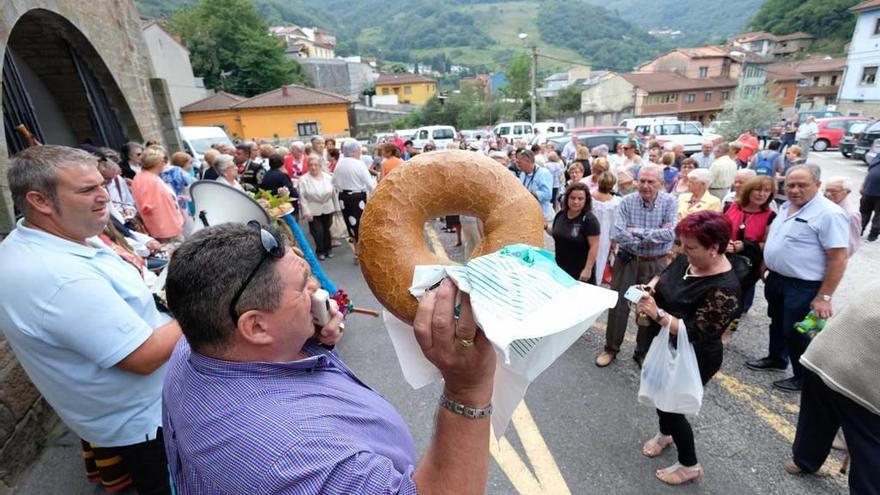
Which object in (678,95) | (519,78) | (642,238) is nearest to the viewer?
(642,238)

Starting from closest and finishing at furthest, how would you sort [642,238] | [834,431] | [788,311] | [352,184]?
[834,431] → [788,311] → [642,238] → [352,184]

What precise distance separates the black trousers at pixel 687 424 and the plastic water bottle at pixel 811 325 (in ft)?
3.65

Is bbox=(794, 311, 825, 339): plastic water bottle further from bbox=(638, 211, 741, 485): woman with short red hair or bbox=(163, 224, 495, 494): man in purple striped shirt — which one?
bbox=(163, 224, 495, 494): man in purple striped shirt

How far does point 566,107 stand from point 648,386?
5692 cm

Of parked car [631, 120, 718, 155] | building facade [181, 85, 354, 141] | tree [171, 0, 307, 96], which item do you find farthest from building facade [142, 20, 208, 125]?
parked car [631, 120, 718, 155]

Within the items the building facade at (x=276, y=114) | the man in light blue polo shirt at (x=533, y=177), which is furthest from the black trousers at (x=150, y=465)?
the building facade at (x=276, y=114)

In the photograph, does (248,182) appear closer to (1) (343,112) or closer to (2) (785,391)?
(2) (785,391)

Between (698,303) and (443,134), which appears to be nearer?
(698,303)

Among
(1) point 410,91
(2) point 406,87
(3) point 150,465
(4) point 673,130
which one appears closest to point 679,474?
(3) point 150,465

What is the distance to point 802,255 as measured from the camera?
3262 millimetres

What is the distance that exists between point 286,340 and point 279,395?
171 millimetres

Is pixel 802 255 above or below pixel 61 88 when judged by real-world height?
below

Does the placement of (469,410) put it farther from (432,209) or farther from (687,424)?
(687,424)

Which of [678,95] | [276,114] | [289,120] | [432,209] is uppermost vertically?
[276,114]
